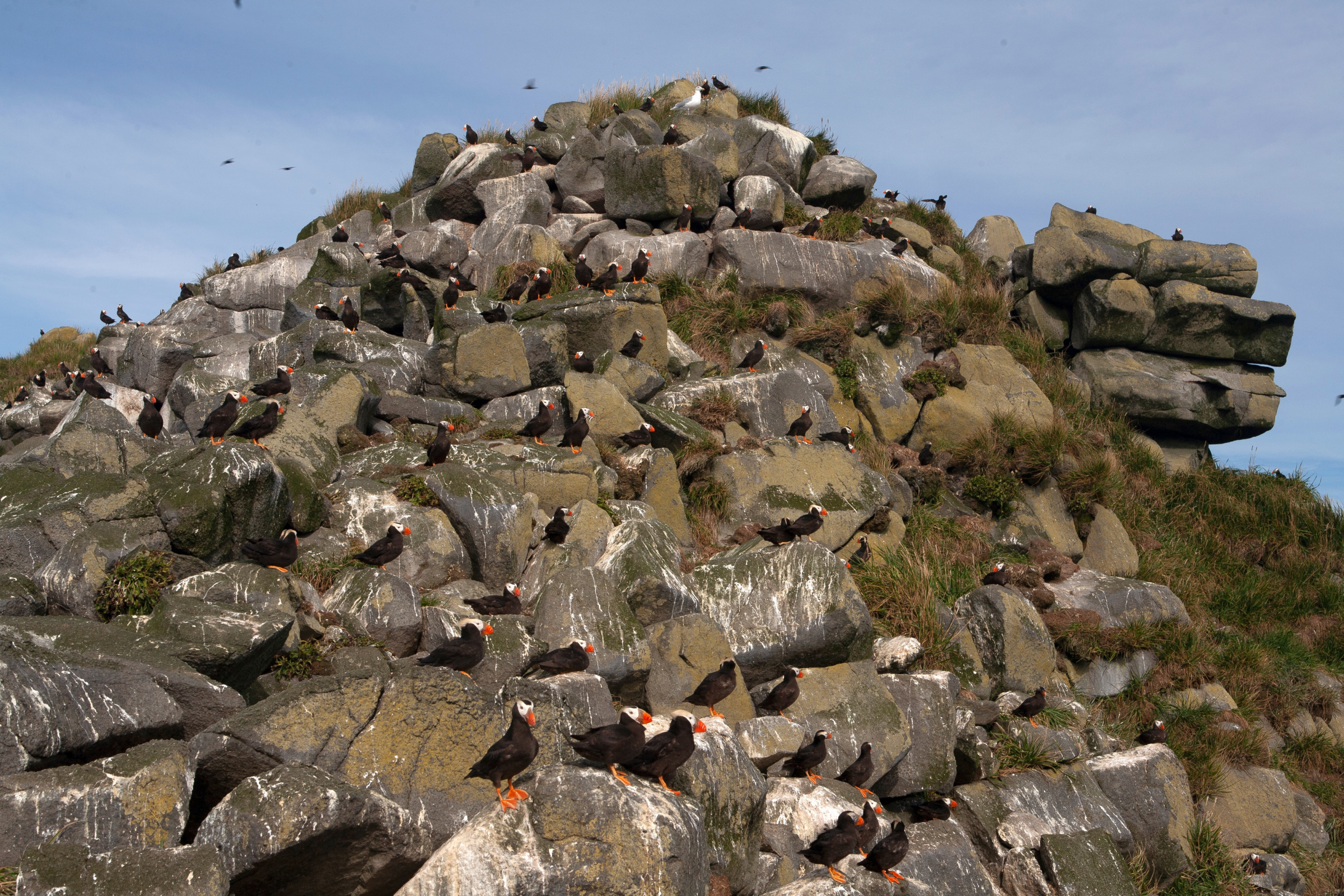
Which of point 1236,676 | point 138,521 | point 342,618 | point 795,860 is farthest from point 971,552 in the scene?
point 138,521

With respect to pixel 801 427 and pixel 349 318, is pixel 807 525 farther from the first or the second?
pixel 349 318

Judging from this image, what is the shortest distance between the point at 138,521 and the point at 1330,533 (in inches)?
926

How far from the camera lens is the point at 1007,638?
44.7 feet

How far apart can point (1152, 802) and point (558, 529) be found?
869 cm

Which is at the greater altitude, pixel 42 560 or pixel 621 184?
pixel 621 184

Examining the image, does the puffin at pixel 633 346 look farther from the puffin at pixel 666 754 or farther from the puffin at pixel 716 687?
the puffin at pixel 666 754

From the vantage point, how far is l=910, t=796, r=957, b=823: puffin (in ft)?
33.4

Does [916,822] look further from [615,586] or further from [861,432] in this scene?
[861,432]

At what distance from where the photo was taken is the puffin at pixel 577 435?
14430 millimetres

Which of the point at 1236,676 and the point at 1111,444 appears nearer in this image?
the point at 1236,676

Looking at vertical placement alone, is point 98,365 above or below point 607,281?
below

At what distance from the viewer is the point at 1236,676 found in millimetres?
16109

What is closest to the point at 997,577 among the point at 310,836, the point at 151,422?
the point at 310,836

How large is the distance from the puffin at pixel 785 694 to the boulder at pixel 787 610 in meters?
0.84
